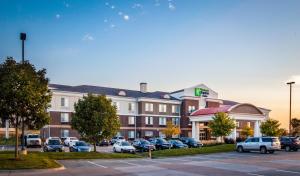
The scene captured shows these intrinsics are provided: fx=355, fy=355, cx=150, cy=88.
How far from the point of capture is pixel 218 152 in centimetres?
4184

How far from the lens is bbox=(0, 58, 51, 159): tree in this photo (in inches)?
927

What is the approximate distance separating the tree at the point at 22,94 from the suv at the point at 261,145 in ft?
80.9

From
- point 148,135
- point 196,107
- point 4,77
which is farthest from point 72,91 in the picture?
point 4,77

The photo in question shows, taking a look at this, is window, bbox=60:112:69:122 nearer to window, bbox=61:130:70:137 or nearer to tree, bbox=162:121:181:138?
window, bbox=61:130:70:137

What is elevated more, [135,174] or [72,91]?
[72,91]

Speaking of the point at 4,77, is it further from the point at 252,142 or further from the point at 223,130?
the point at 223,130

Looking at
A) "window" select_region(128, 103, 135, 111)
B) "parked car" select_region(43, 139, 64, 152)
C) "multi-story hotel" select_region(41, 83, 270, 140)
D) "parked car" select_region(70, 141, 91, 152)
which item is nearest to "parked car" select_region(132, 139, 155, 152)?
"parked car" select_region(70, 141, 91, 152)

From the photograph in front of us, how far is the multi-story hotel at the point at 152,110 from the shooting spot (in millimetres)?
66188

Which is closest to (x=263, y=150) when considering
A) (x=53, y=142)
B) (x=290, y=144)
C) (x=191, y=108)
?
(x=290, y=144)

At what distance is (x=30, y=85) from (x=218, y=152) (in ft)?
83.1

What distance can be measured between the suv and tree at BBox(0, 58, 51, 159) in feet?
80.9

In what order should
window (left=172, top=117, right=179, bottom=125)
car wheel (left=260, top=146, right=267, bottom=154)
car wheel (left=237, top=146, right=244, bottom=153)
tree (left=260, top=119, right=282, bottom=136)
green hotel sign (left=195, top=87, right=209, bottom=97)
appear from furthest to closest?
green hotel sign (left=195, top=87, right=209, bottom=97) → window (left=172, top=117, right=179, bottom=125) → tree (left=260, top=119, right=282, bottom=136) → car wheel (left=237, top=146, right=244, bottom=153) → car wheel (left=260, top=146, right=267, bottom=154)

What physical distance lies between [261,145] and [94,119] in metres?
18.8

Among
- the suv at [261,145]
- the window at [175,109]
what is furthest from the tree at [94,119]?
the window at [175,109]
